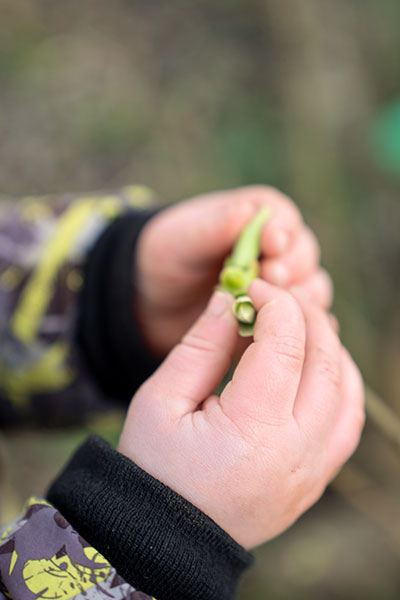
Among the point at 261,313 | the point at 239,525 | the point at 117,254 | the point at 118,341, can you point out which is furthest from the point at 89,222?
the point at 239,525

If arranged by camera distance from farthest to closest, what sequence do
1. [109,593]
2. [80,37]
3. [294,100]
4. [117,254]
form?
[80,37] → [294,100] → [117,254] → [109,593]

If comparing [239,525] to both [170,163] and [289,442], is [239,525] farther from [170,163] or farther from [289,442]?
[170,163]

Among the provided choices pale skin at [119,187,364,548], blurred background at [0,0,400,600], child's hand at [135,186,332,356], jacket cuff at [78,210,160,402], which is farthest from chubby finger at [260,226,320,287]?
blurred background at [0,0,400,600]

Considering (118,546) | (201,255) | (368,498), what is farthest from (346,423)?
(368,498)

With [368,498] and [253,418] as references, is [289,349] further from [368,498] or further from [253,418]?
[368,498]

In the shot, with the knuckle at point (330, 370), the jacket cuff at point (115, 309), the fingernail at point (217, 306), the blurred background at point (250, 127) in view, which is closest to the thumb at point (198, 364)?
the fingernail at point (217, 306)
